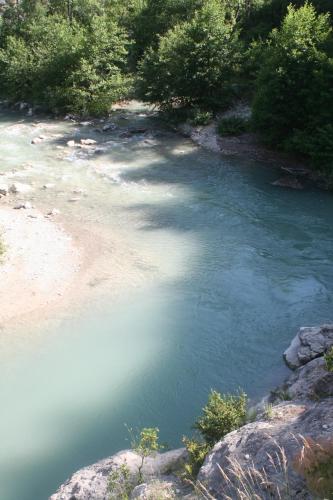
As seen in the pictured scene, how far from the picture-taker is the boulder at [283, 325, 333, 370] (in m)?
9.57

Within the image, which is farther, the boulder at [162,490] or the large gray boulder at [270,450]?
the boulder at [162,490]

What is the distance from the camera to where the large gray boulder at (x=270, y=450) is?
535cm

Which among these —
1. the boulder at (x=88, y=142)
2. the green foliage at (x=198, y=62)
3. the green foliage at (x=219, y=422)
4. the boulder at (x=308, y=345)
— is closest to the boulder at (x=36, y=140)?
the boulder at (x=88, y=142)

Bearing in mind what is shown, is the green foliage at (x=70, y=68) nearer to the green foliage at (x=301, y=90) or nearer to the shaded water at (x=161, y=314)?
the shaded water at (x=161, y=314)

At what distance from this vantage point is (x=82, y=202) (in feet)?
58.6

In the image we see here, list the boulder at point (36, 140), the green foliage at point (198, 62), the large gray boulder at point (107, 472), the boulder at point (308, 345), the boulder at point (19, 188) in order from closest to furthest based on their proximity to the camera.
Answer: the large gray boulder at point (107, 472)
the boulder at point (308, 345)
the boulder at point (19, 188)
the boulder at point (36, 140)
the green foliage at point (198, 62)

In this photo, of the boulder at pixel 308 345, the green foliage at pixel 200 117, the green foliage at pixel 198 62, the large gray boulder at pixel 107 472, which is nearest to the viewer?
the large gray boulder at pixel 107 472

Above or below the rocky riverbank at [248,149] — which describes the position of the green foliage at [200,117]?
above

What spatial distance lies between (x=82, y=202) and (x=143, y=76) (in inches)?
459

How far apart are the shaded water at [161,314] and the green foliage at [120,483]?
134cm

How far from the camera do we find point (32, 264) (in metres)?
13.6

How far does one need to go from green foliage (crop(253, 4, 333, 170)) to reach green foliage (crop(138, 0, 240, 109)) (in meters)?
4.76

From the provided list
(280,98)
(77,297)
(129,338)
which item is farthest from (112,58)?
(129,338)

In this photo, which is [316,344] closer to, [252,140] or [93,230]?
[93,230]
